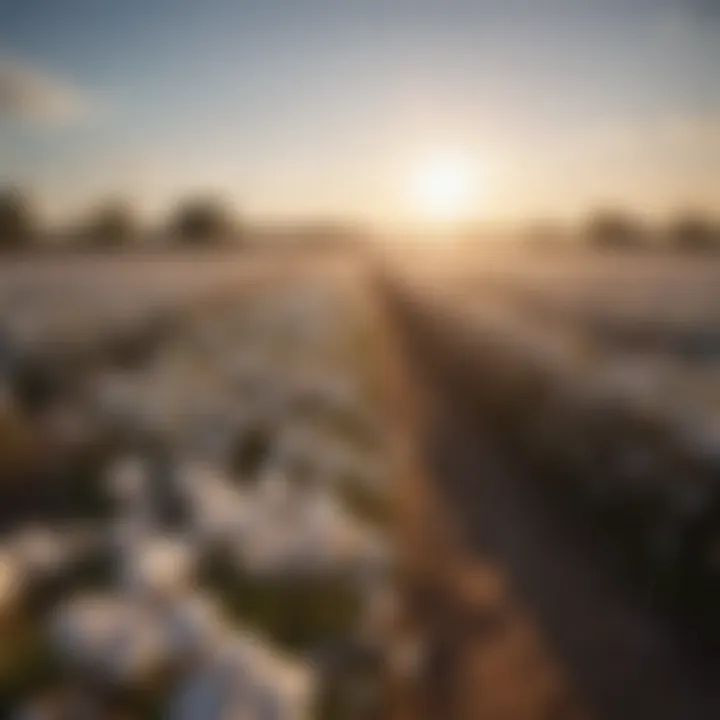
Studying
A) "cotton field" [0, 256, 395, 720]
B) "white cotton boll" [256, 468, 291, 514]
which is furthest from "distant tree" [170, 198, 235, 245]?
"white cotton boll" [256, 468, 291, 514]

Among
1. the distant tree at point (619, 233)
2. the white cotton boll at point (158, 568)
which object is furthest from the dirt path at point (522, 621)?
the distant tree at point (619, 233)

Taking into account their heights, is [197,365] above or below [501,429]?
above

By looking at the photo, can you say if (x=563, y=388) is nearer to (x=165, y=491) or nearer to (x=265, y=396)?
(x=265, y=396)

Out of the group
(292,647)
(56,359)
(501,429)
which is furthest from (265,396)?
(292,647)

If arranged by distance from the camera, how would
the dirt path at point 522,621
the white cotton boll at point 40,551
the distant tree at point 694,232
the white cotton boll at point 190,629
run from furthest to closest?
the distant tree at point 694,232 < the dirt path at point 522,621 < the white cotton boll at point 40,551 < the white cotton boll at point 190,629

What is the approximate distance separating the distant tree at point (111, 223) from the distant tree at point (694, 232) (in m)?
3.69

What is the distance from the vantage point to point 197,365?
5.05m

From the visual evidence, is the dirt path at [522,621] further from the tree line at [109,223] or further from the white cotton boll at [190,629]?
the tree line at [109,223]

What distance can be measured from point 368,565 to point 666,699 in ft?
3.58

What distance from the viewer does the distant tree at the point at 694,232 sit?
17.7ft

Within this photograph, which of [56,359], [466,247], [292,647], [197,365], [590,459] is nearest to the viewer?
[292,647]

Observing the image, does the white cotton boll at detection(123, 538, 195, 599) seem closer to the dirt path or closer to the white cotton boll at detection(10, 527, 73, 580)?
the white cotton boll at detection(10, 527, 73, 580)

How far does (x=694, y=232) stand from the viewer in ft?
20.5

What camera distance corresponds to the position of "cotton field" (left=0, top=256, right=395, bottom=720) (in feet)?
6.07
